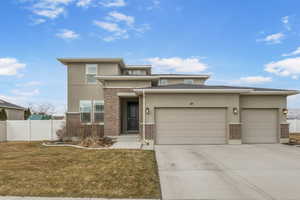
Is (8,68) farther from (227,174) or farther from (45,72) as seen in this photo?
(227,174)

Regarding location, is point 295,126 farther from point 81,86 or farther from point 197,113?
point 81,86

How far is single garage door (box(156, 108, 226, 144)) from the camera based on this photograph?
11.2 meters

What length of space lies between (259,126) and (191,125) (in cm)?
447

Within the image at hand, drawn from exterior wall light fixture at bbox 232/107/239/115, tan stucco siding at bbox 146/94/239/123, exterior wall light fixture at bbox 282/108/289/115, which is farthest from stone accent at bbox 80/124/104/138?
exterior wall light fixture at bbox 282/108/289/115

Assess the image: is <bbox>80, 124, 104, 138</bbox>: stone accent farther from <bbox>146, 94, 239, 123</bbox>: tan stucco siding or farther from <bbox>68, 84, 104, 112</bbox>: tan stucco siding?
<bbox>146, 94, 239, 123</bbox>: tan stucco siding

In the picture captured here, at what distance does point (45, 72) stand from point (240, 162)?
20141 mm

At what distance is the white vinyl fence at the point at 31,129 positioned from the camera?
45.7 ft

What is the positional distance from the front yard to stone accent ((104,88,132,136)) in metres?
5.18

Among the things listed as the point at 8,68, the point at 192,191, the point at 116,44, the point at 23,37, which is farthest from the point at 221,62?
the point at 8,68

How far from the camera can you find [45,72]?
20.0 meters

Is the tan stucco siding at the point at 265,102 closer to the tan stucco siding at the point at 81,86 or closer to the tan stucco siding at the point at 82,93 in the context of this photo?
the tan stucco siding at the point at 81,86

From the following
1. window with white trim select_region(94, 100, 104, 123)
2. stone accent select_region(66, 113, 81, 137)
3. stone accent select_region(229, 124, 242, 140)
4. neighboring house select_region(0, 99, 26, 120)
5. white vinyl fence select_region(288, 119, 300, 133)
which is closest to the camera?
stone accent select_region(229, 124, 242, 140)

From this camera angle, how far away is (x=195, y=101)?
37.0 ft

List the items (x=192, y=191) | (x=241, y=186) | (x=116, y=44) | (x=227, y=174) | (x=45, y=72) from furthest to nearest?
(x=45, y=72)
(x=116, y=44)
(x=227, y=174)
(x=241, y=186)
(x=192, y=191)
